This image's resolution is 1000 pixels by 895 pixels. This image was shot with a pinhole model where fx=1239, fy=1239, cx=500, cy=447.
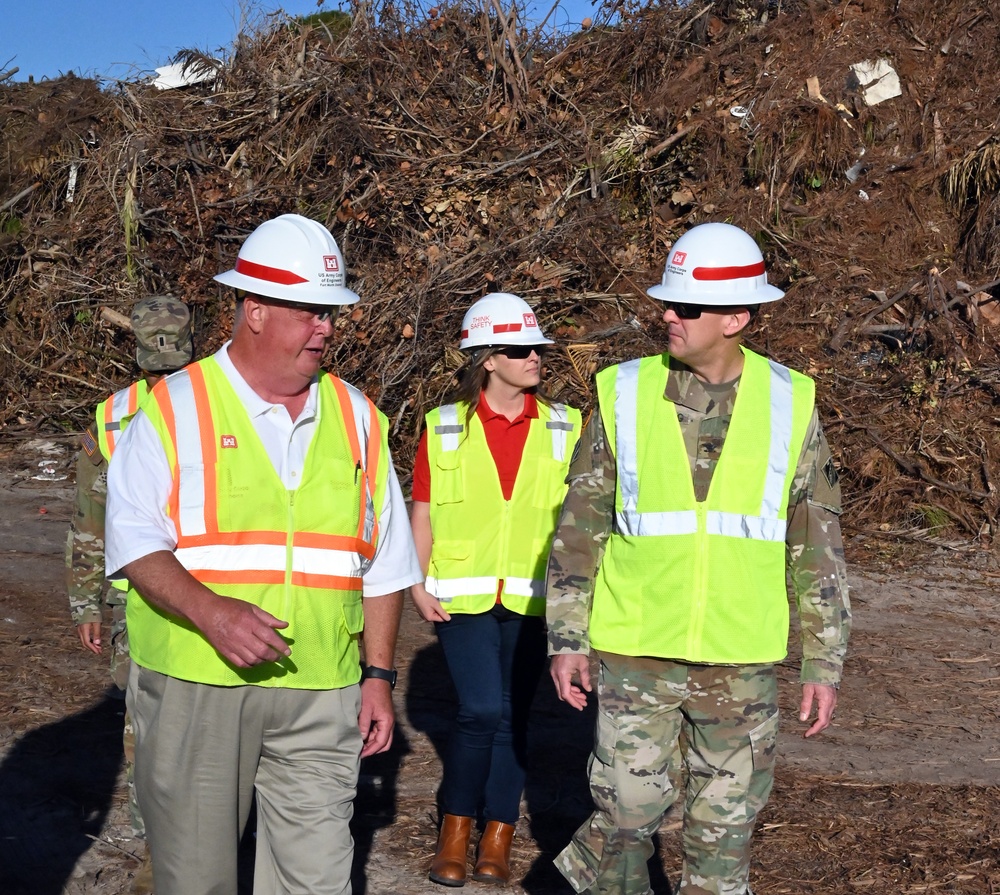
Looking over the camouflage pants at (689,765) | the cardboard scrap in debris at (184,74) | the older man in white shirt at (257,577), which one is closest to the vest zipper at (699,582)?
the camouflage pants at (689,765)

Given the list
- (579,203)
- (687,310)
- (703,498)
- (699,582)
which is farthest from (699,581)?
(579,203)

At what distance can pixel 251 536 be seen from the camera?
10.3 ft

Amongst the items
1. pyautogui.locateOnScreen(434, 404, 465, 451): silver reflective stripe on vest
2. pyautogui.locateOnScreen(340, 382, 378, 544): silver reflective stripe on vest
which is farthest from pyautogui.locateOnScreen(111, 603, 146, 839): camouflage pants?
pyautogui.locateOnScreen(340, 382, 378, 544): silver reflective stripe on vest

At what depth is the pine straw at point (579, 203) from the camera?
1087cm

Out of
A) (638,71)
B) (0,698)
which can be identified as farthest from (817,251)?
(0,698)

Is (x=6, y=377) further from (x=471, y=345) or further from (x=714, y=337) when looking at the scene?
(x=714, y=337)

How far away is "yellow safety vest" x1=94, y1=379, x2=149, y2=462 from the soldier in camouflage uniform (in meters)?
1.96

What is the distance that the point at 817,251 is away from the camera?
1170 centimetres

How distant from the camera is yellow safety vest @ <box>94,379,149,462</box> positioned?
4867 millimetres

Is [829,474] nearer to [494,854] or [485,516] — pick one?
[485,516]

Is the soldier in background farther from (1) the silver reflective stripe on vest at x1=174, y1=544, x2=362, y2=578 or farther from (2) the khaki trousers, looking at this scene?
(1) the silver reflective stripe on vest at x1=174, y1=544, x2=362, y2=578

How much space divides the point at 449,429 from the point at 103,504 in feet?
4.65

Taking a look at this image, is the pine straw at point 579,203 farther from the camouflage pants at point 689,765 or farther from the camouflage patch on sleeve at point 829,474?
the camouflage pants at point 689,765

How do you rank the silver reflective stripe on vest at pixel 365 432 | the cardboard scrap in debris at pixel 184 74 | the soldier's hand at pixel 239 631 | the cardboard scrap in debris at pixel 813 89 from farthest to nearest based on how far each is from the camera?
the cardboard scrap in debris at pixel 184 74 < the cardboard scrap in debris at pixel 813 89 < the silver reflective stripe on vest at pixel 365 432 < the soldier's hand at pixel 239 631
